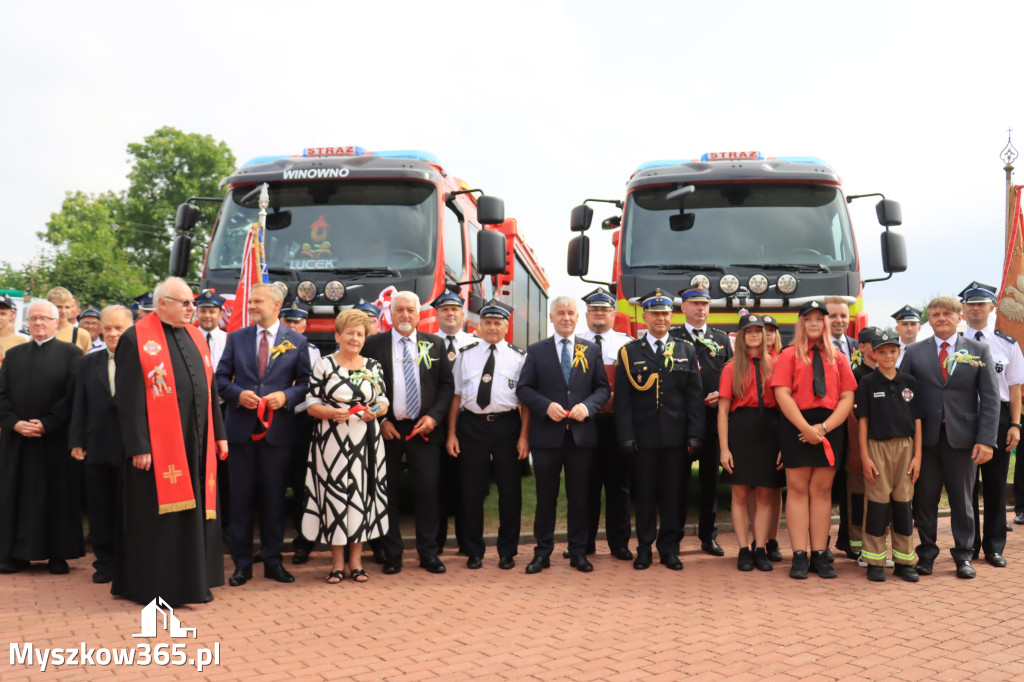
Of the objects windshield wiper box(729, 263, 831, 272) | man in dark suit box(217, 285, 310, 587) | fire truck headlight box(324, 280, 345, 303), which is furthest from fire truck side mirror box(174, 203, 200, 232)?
windshield wiper box(729, 263, 831, 272)

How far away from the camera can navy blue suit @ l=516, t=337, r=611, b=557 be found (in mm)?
6945

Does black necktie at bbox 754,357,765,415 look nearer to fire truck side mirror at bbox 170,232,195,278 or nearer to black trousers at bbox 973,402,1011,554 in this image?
black trousers at bbox 973,402,1011,554

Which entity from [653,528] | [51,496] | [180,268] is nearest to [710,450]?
[653,528]

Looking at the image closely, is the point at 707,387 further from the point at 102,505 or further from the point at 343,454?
the point at 102,505

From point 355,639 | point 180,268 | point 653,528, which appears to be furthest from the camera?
point 180,268

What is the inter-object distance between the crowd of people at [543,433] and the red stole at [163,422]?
325 mm

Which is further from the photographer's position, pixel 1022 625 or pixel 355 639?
pixel 1022 625

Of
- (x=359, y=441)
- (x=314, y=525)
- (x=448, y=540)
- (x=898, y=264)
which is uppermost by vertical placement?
(x=898, y=264)

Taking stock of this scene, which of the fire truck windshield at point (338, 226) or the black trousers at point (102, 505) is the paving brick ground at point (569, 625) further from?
the fire truck windshield at point (338, 226)

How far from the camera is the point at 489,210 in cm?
895

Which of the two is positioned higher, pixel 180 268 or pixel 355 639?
pixel 180 268

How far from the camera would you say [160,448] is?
5770mm

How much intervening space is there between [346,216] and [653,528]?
4.43 meters

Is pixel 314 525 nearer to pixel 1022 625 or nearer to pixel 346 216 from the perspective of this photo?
pixel 346 216
